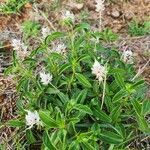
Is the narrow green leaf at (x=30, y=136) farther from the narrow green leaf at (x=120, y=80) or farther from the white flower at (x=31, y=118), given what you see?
the narrow green leaf at (x=120, y=80)

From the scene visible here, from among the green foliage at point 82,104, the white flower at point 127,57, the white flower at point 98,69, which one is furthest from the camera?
the white flower at point 127,57

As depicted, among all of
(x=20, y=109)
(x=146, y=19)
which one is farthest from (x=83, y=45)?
(x=146, y=19)

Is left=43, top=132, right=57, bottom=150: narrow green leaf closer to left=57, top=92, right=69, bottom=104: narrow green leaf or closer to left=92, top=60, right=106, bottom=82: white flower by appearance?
left=57, top=92, right=69, bottom=104: narrow green leaf

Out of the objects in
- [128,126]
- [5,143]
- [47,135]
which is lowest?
[5,143]

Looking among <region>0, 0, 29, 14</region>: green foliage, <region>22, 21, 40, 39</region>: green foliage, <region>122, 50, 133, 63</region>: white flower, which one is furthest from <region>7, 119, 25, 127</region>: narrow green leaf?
<region>0, 0, 29, 14</region>: green foliage

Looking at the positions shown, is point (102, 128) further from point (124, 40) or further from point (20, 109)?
point (124, 40)

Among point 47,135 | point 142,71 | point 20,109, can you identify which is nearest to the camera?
point 47,135

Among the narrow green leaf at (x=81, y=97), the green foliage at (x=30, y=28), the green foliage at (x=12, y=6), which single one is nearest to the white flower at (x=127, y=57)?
the narrow green leaf at (x=81, y=97)
